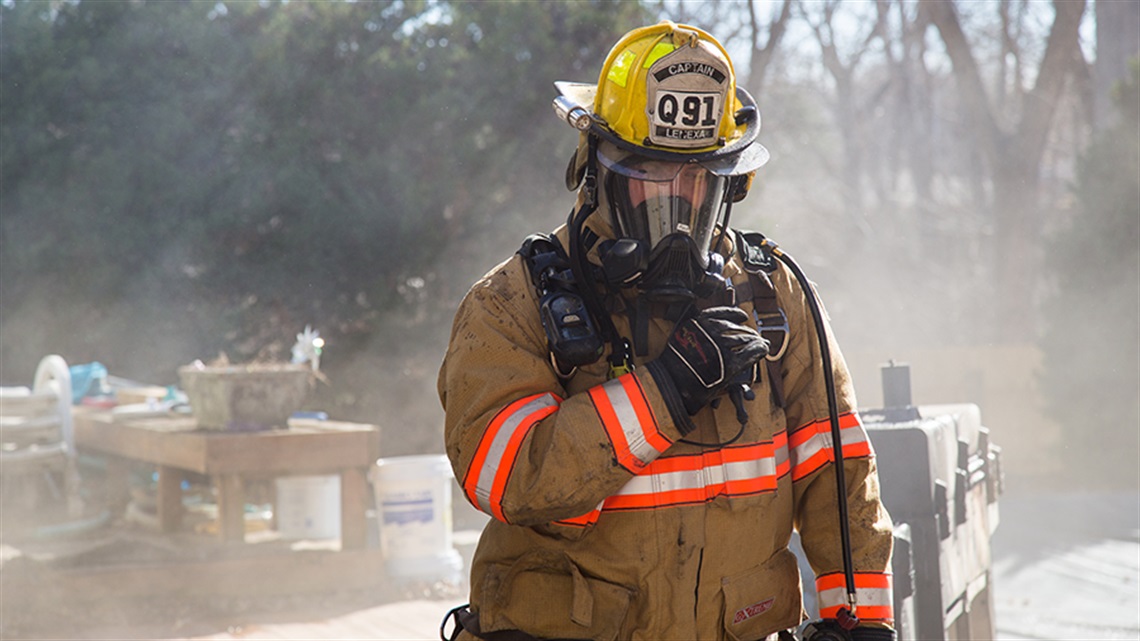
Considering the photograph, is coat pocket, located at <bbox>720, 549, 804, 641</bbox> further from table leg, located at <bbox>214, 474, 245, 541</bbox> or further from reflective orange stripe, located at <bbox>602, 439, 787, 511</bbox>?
table leg, located at <bbox>214, 474, 245, 541</bbox>

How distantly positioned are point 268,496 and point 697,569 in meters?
6.63

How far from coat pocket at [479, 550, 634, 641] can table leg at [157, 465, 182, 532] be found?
4.78 m

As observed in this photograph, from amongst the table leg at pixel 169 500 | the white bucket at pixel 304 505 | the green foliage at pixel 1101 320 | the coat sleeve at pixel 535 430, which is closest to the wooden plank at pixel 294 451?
the white bucket at pixel 304 505

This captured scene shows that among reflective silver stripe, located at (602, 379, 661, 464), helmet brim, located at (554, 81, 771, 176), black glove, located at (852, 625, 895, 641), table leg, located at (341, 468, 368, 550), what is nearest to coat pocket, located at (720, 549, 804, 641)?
black glove, located at (852, 625, 895, 641)

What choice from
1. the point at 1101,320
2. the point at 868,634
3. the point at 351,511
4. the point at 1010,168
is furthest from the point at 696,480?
the point at 1010,168

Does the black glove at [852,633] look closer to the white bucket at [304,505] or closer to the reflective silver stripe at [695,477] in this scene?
the reflective silver stripe at [695,477]

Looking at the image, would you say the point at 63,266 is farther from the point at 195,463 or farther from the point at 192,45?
the point at 195,463

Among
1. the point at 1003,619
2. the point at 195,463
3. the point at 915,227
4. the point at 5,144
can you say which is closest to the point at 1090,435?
the point at 1003,619

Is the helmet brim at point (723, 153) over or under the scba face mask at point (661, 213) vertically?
over

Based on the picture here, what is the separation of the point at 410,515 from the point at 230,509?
0.99 m

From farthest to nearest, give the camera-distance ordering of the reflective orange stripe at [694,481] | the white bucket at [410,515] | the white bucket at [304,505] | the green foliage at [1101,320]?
the green foliage at [1101,320] → the white bucket at [304,505] → the white bucket at [410,515] → the reflective orange stripe at [694,481]

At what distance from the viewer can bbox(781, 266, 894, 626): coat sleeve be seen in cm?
218

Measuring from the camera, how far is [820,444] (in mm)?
2217

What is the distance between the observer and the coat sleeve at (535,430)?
185 cm
